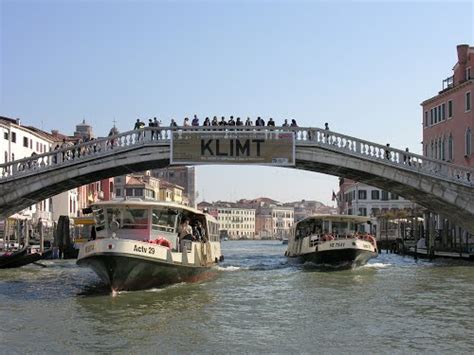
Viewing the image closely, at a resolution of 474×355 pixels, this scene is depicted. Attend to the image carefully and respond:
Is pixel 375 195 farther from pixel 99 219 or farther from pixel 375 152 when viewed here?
pixel 99 219

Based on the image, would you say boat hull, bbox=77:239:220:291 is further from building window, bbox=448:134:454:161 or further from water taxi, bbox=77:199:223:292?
building window, bbox=448:134:454:161

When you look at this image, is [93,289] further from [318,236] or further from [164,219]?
[318,236]

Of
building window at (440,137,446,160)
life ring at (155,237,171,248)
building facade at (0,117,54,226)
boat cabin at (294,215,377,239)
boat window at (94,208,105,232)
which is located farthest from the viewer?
building facade at (0,117,54,226)

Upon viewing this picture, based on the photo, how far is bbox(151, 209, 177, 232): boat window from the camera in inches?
701

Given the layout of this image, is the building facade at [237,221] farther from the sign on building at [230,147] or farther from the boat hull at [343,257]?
the boat hull at [343,257]

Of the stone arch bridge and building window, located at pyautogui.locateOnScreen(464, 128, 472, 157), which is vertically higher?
building window, located at pyautogui.locateOnScreen(464, 128, 472, 157)

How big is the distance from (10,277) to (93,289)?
470cm

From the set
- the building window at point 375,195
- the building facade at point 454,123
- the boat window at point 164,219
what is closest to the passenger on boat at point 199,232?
the boat window at point 164,219

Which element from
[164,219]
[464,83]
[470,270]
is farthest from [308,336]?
[464,83]

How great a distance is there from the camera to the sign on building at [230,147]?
83.0 feet

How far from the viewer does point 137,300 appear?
15336 millimetres

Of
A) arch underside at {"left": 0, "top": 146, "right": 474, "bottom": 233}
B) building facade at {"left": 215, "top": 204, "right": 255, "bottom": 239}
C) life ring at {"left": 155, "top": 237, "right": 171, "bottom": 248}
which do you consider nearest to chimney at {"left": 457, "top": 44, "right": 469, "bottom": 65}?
arch underside at {"left": 0, "top": 146, "right": 474, "bottom": 233}

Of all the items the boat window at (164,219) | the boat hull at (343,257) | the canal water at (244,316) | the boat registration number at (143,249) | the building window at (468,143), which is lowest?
the canal water at (244,316)

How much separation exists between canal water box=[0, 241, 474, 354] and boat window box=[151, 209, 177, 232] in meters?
1.33
